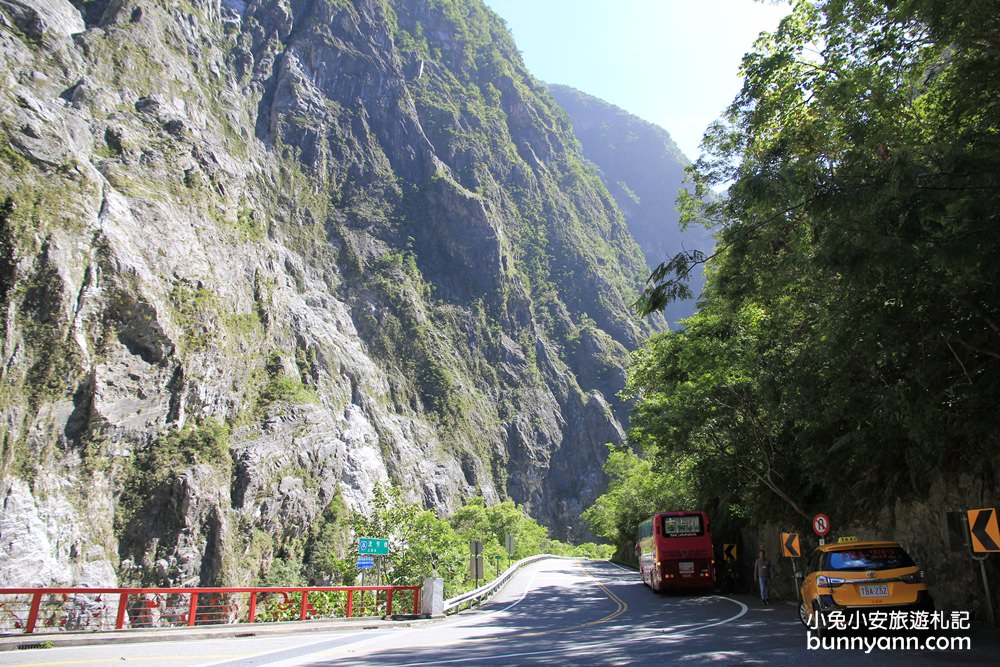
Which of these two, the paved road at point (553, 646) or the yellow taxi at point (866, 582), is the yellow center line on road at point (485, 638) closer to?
the paved road at point (553, 646)

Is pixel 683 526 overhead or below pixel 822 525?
below

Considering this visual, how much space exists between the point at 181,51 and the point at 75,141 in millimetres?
23970

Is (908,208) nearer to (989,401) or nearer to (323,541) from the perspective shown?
(989,401)

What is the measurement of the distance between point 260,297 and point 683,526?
141ft

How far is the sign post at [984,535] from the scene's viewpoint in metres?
9.48

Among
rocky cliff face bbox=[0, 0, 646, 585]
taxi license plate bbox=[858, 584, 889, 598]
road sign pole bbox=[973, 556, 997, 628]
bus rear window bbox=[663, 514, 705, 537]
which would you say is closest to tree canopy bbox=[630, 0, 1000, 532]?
road sign pole bbox=[973, 556, 997, 628]

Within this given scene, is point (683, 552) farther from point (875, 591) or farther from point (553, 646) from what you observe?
point (875, 591)

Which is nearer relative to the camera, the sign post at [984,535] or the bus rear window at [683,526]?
the sign post at [984,535]

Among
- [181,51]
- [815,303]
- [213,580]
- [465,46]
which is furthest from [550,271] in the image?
[815,303]

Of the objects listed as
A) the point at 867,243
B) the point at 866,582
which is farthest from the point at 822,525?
the point at 867,243

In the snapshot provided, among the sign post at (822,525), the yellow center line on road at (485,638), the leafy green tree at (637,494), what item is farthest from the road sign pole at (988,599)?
the leafy green tree at (637,494)

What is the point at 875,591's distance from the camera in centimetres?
896

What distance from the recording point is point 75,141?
4175 centimetres

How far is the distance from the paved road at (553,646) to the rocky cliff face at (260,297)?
2505cm
